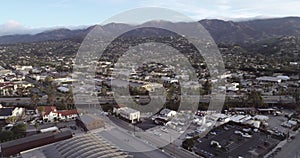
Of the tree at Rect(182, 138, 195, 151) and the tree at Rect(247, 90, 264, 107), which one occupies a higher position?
the tree at Rect(247, 90, 264, 107)

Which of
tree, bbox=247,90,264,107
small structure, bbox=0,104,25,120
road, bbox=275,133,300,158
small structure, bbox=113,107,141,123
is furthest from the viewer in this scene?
tree, bbox=247,90,264,107

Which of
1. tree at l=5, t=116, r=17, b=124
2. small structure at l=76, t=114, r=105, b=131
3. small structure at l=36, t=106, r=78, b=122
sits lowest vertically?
tree at l=5, t=116, r=17, b=124

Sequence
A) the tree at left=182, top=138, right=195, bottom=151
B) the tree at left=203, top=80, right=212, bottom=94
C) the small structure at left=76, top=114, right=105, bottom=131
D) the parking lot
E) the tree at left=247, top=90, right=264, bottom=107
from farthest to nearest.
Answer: the tree at left=203, top=80, right=212, bottom=94 < the tree at left=247, top=90, right=264, bottom=107 < the small structure at left=76, top=114, right=105, bottom=131 < the tree at left=182, top=138, right=195, bottom=151 < the parking lot

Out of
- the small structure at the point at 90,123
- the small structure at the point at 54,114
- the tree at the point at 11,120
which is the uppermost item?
the small structure at the point at 90,123

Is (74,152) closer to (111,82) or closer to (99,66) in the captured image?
(111,82)

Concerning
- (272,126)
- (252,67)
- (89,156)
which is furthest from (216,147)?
(252,67)

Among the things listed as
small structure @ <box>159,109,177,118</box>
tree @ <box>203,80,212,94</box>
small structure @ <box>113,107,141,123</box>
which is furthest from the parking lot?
tree @ <box>203,80,212,94</box>

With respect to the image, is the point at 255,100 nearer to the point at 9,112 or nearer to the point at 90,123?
the point at 90,123

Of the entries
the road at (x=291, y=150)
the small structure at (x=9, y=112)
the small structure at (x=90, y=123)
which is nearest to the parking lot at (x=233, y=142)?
the road at (x=291, y=150)

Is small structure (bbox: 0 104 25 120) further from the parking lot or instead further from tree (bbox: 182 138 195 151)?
the parking lot

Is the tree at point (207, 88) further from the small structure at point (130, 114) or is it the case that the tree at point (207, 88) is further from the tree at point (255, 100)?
the small structure at point (130, 114)

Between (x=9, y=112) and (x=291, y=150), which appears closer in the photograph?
(x=291, y=150)

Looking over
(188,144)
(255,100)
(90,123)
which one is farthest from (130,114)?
(255,100)
